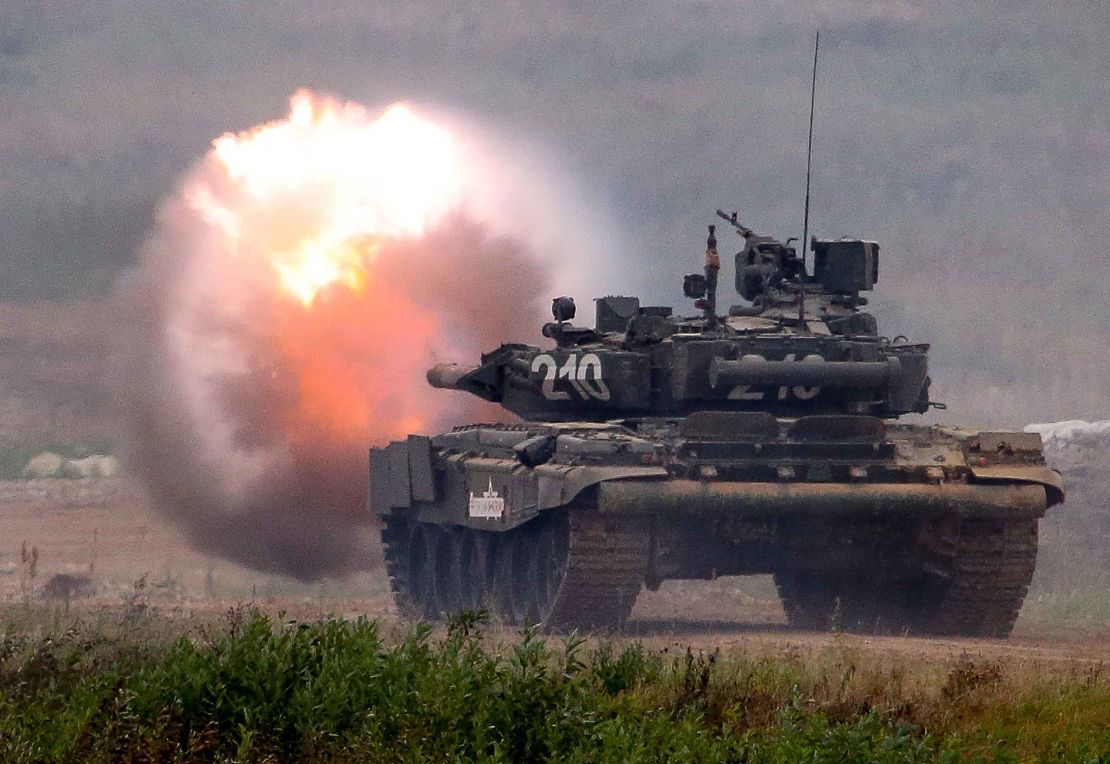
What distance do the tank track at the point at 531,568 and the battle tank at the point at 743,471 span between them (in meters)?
0.03

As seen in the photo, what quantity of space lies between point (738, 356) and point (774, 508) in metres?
2.38

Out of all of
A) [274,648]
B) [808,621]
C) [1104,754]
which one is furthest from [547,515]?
[1104,754]

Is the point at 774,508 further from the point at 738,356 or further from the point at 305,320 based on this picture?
the point at 305,320

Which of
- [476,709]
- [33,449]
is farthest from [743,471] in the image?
[33,449]

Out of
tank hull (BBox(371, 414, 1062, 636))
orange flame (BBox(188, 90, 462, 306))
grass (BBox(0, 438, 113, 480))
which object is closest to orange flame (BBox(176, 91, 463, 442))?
orange flame (BBox(188, 90, 462, 306))

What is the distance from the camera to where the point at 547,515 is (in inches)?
810

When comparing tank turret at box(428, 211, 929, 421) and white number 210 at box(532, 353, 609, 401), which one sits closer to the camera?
tank turret at box(428, 211, 929, 421)

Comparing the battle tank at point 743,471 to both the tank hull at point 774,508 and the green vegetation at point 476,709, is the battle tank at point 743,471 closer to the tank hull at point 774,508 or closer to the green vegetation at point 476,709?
the tank hull at point 774,508

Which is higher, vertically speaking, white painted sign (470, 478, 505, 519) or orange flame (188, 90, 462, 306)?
orange flame (188, 90, 462, 306)

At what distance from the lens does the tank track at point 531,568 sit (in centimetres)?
1941

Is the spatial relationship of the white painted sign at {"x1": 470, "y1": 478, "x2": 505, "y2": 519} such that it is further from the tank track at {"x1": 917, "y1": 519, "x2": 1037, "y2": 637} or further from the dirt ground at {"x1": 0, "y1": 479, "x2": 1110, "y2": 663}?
the tank track at {"x1": 917, "y1": 519, "x2": 1037, "y2": 637}

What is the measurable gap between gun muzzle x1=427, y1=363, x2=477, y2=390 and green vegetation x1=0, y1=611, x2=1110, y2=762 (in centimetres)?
1024

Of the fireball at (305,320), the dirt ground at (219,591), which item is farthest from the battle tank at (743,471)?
the fireball at (305,320)

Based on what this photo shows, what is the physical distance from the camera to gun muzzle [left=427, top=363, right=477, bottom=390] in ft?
77.8
